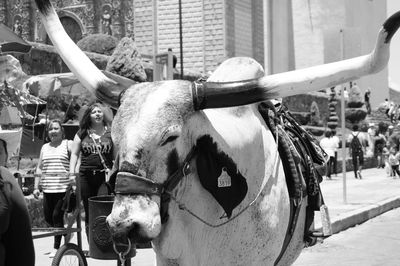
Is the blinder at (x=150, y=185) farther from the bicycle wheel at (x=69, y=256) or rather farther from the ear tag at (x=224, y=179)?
the bicycle wheel at (x=69, y=256)

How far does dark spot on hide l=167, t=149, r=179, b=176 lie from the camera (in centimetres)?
311

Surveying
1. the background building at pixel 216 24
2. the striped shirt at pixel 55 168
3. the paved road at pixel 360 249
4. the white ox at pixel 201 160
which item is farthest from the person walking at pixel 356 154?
the white ox at pixel 201 160

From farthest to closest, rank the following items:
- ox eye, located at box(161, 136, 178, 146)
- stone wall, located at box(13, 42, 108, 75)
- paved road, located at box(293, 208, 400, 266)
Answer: stone wall, located at box(13, 42, 108, 75) < paved road, located at box(293, 208, 400, 266) < ox eye, located at box(161, 136, 178, 146)

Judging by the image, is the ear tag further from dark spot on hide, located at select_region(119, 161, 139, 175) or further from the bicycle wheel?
the bicycle wheel

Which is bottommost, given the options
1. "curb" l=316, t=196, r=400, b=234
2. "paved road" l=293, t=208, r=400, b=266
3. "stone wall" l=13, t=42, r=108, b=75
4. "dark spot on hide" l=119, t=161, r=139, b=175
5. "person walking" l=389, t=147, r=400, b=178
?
"paved road" l=293, t=208, r=400, b=266

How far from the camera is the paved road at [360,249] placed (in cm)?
873

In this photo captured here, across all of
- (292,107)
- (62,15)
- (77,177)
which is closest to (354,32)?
(77,177)

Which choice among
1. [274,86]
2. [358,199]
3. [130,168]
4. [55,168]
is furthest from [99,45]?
[130,168]

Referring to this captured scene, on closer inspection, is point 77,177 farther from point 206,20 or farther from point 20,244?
point 206,20

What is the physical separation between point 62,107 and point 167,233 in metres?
15.2

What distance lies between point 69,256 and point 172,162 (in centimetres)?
402

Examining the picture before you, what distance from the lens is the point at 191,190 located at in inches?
133

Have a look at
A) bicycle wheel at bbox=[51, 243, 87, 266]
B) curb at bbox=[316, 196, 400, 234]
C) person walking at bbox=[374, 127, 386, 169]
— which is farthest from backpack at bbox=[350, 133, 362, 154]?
bicycle wheel at bbox=[51, 243, 87, 266]

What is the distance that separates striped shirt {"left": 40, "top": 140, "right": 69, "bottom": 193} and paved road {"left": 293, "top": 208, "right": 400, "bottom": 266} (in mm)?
3166
